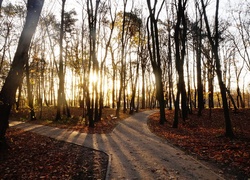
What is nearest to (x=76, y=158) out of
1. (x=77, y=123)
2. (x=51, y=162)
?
(x=51, y=162)

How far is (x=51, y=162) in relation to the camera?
27.0 feet

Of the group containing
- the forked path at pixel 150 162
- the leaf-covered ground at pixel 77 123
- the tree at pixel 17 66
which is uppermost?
the tree at pixel 17 66

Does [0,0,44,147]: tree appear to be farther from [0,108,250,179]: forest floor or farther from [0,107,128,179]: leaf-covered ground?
[0,108,250,179]: forest floor

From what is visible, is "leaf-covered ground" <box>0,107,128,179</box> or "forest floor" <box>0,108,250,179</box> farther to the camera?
"forest floor" <box>0,108,250,179</box>

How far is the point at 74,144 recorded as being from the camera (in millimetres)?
11281

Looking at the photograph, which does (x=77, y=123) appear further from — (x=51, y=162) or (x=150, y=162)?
(x=150, y=162)

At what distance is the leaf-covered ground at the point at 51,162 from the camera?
23.2ft

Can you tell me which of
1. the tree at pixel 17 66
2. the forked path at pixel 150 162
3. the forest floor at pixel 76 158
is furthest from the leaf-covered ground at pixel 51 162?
the tree at pixel 17 66

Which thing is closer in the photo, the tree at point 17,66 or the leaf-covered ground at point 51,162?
the leaf-covered ground at point 51,162

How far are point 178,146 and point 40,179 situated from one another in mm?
6873

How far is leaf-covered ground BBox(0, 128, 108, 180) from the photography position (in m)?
7.06

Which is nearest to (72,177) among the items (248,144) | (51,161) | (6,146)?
(51,161)

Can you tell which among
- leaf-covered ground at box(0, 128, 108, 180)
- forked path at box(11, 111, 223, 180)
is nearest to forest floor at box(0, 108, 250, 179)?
leaf-covered ground at box(0, 128, 108, 180)

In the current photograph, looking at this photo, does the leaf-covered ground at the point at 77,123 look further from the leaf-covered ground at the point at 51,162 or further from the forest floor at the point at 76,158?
the leaf-covered ground at the point at 51,162
